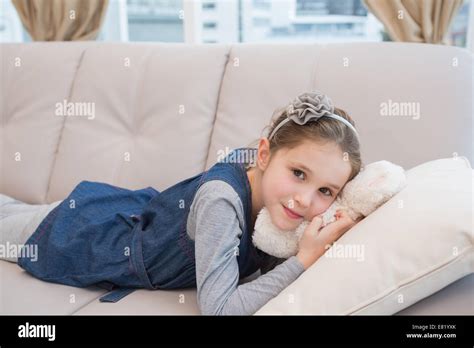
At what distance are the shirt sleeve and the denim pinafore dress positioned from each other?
0.07m

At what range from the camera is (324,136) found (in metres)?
1.12

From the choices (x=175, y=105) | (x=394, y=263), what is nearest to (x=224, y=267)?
(x=394, y=263)

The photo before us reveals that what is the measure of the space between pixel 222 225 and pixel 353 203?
0.27m

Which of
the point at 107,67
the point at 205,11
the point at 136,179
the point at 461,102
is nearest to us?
the point at 461,102

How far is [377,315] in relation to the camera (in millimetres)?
977

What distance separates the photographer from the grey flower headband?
1128 millimetres

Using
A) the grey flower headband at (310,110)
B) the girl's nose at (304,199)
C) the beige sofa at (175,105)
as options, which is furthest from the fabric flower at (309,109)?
the beige sofa at (175,105)

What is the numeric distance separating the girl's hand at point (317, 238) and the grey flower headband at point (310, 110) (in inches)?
8.2

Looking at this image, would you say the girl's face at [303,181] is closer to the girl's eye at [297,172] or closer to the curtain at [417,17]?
the girl's eye at [297,172]

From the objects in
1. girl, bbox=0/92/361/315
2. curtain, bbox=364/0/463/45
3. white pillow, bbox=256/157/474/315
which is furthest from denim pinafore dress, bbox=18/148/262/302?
curtain, bbox=364/0/463/45

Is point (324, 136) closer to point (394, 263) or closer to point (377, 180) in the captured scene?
point (377, 180)
